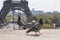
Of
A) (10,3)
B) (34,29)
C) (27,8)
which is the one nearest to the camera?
(34,29)

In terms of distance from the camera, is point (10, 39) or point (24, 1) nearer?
point (10, 39)

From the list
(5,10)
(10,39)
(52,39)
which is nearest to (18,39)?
(10,39)

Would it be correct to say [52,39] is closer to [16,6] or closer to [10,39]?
[10,39]

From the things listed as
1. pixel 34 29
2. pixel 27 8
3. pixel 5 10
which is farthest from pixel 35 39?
pixel 5 10

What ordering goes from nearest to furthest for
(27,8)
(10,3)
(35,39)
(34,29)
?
(35,39)
(34,29)
(27,8)
(10,3)

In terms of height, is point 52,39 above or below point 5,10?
above

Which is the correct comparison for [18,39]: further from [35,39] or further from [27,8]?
[27,8]

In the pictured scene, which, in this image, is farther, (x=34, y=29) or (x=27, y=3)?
(x=27, y=3)

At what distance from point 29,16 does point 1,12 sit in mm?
5755

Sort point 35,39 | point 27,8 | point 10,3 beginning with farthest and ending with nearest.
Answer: point 10,3, point 27,8, point 35,39

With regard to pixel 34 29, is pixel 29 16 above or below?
below

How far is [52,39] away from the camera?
7953 mm

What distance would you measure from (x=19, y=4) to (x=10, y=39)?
3953 cm

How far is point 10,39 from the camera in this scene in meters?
7.89
